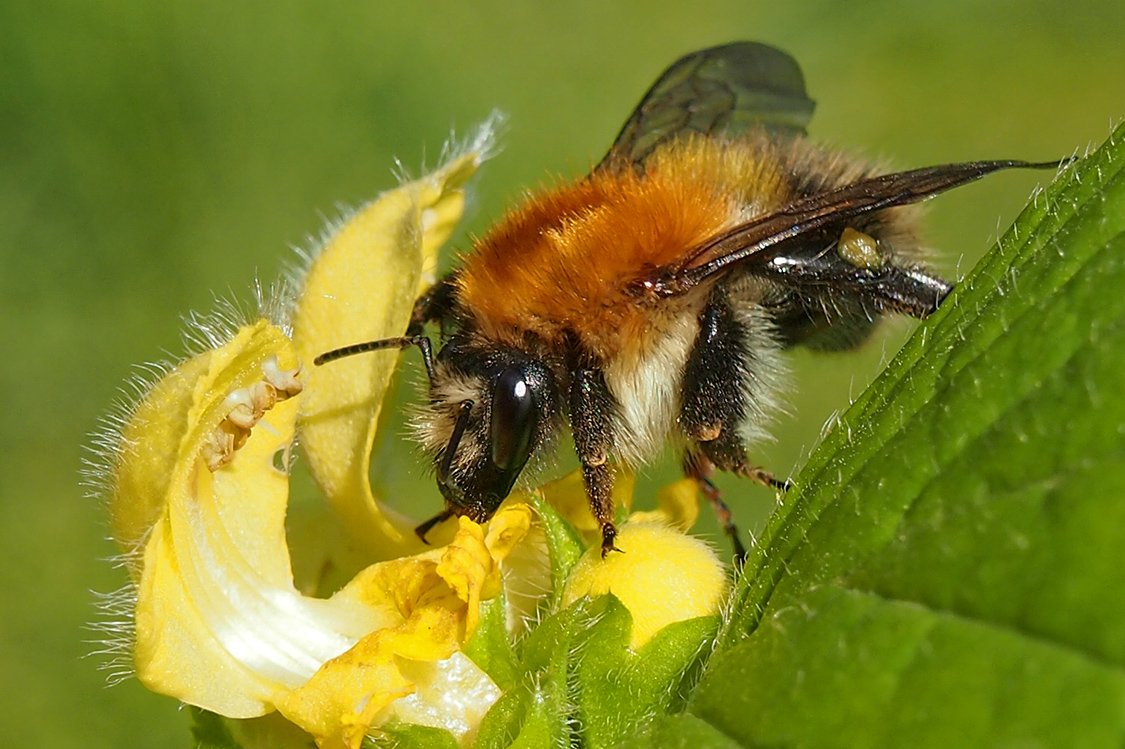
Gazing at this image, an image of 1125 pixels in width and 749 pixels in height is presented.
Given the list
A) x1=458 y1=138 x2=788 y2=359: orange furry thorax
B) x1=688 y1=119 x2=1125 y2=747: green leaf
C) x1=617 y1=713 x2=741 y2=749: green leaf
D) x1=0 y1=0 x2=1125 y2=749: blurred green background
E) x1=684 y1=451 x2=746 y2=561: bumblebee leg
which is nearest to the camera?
x1=688 y1=119 x2=1125 y2=747: green leaf

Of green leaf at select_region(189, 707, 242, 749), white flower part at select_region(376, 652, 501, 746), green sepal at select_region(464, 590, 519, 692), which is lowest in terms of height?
green leaf at select_region(189, 707, 242, 749)

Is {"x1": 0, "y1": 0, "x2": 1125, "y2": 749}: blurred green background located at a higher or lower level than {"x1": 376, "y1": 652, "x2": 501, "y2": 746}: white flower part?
higher

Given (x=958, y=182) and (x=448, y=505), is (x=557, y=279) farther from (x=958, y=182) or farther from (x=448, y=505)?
(x=958, y=182)

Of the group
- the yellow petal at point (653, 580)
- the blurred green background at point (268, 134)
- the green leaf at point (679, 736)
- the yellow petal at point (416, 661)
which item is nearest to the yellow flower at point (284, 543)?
the yellow petal at point (416, 661)

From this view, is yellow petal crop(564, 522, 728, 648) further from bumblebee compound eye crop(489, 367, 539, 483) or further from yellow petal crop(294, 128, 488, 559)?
yellow petal crop(294, 128, 488, 559)

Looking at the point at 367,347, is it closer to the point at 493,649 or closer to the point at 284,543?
the point at 284,543

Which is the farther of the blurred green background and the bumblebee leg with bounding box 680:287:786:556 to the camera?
the blurred green background

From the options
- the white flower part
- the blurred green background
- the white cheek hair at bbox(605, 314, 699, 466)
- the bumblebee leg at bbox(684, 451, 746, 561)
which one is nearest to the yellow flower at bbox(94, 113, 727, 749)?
the white flower part

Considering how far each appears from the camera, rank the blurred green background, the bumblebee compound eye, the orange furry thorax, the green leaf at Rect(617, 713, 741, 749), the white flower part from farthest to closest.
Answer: the blurred green background
the orange furry thorax
the bumblebee compound eye
the white flower part
the green leaf at Rect(617, 713, 741, 749)

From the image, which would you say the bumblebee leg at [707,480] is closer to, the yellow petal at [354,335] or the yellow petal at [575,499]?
the yellow petal at [575,499]
